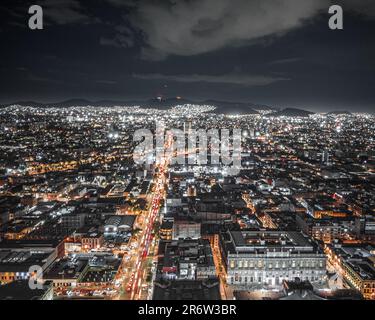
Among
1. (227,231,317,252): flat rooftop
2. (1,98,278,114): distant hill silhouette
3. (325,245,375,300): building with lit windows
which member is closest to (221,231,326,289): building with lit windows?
(227,231,317,252): flat rooftop

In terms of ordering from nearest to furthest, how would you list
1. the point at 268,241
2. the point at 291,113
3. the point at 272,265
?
the point at 272,265, the point at 268,241, the point at 291,113

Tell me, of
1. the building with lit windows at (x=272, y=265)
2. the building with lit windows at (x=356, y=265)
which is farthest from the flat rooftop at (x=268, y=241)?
the building with lit windows at (x=356, y=265)

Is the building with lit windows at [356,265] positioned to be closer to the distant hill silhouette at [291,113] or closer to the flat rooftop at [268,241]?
the flat rooftop at [268,241]

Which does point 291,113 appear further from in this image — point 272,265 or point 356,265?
point 272,265

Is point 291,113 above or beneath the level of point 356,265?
above

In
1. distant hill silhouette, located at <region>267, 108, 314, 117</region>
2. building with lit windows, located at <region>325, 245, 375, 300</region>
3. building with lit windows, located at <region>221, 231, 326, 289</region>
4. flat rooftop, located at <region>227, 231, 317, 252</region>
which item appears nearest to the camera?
building with lit windows, located at <region>325, 245, 375, 300</region>

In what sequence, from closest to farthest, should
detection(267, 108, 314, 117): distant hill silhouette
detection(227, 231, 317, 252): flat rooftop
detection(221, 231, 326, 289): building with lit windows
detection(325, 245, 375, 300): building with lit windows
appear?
detection(325, 245, 375, 300): building with lit windows < detection(221, 231, 326, 289): building with lit windows < detection(227, 231, 317, 252): flat rooftop < detection(267, 108, 314, 117): distant hill silhouette

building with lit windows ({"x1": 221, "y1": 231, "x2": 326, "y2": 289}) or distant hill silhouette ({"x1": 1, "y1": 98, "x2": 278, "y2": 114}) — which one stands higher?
distant hill silhouette ({"x1": 1, "y1": 98, "x2": 278, "y2": 114})

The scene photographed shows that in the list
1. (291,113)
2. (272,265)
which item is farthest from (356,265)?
(291,113)

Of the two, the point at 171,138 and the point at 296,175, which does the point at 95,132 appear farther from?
the point at 296,175

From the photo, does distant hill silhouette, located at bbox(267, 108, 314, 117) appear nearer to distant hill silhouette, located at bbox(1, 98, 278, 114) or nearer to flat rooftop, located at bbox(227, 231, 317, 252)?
distant hill silhouette, located at bbox(1, 98, 278, 114)

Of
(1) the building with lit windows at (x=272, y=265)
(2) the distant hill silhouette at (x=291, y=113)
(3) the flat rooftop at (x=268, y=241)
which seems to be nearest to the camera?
(1) the building with lit windows at (x=272, y=265)
